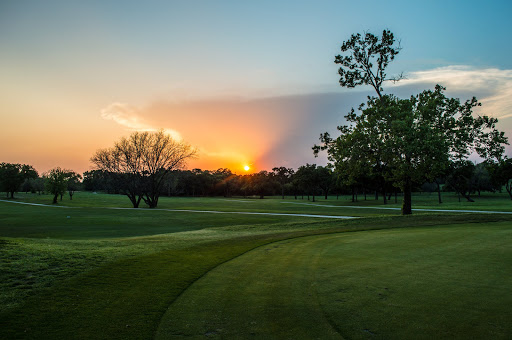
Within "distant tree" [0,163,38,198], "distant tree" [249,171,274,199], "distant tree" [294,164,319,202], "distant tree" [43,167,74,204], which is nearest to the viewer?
"distant tree" [43,167,74,204]

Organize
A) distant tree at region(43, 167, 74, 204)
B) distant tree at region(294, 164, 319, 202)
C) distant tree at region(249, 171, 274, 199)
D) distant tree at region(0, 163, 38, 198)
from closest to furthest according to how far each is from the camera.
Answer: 1. distant tree at region(43, 167, 74, 204)
2. distant tree at region(294, 164, 319, 202)
3. distant tree at region(0, 163, 38, 198)
4. distant tree at region(249, 171, 274, 199)

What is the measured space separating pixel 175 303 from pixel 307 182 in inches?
3222

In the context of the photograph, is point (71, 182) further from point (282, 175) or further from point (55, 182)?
point (282, 175)

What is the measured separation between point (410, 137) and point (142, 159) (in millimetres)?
51130

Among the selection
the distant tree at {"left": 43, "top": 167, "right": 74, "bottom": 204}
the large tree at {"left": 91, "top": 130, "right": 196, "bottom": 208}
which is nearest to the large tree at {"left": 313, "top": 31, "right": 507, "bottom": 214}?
the large tree at {"left": 91, "top": 130, "right": 196, "bottom": 208}

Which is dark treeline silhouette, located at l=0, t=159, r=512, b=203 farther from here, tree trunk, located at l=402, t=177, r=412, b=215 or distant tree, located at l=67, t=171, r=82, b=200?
tree trunk, located at l=402, t=177, r=412, b=215

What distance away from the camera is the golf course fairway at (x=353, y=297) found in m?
5.11

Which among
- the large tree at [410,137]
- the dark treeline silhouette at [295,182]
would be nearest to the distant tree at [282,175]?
the dark treeline silhouette at [295,182]

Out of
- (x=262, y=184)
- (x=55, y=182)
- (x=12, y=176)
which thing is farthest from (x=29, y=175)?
(x=262, y=184)

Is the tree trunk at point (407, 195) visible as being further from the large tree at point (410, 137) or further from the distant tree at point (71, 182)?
the distant tree at point (71, 182)

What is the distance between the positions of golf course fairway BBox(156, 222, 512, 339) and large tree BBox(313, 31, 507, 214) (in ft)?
50.9

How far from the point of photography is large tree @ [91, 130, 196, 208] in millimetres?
61562

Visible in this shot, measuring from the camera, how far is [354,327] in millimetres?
5145

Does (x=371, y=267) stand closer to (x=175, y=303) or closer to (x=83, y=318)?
(x=175, y=303)
